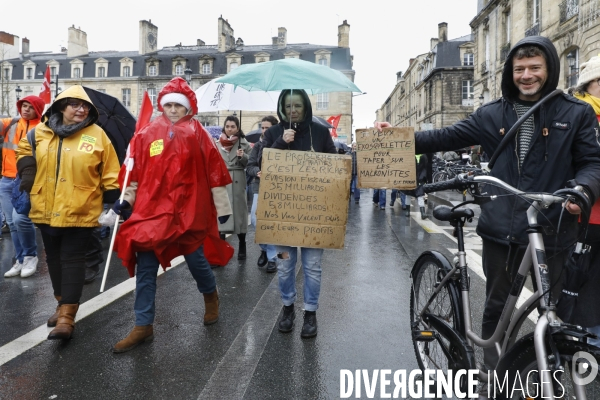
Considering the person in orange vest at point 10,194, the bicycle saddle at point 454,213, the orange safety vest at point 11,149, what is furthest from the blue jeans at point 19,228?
the bicycle saddle at point 454,213

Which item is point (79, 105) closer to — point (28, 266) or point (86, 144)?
point (86, 144)

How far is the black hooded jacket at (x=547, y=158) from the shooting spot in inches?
89.9

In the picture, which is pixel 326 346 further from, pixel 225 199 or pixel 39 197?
pixel 39 197

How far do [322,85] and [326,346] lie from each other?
6.48ft

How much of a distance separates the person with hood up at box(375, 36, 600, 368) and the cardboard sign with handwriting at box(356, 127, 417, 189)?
45cm

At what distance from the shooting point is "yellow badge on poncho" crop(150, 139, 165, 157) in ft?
11.2

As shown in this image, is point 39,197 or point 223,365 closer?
point 223,365

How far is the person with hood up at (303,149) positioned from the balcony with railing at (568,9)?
61.0 ft

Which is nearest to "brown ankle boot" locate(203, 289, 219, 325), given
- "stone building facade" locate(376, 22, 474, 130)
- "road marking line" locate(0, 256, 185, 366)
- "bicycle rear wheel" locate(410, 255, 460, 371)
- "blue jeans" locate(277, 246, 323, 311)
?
"blue jeans" locate(277, 246, 323, 311)

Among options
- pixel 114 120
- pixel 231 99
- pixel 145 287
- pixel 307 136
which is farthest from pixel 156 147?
pixel 231 99

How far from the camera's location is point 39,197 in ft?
12.4

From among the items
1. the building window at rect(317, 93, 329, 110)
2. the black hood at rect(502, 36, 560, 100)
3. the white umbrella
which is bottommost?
the black hood at rect(502, 36, 560, 100)

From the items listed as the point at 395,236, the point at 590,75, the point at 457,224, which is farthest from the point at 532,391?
the point at 395,236

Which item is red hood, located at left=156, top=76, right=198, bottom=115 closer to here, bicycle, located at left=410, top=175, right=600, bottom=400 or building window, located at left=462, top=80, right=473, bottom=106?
bicycle, located at left=410, top=175, right=600, bottom=400
